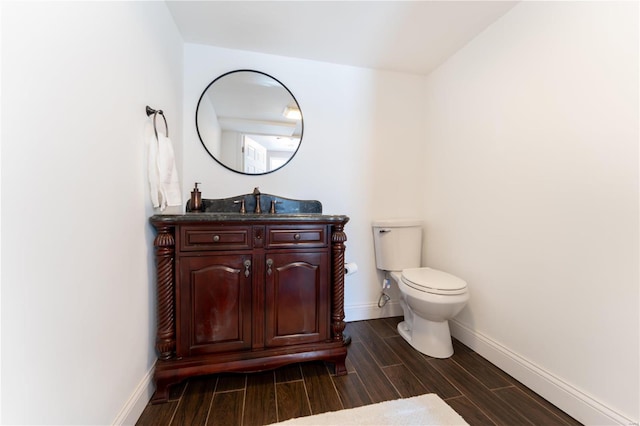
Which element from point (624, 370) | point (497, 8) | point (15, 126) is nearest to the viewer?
point (15, 126)

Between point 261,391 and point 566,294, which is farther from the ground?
point 566,294

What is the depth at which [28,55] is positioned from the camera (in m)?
0.62

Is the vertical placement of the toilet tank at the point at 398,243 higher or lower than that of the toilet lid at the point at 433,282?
higher

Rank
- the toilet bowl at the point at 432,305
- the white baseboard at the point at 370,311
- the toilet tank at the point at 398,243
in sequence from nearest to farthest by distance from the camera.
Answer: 1. the toilet bowl at the point at 432,305
2. the toilet tank at the point at 398,243
3. the white baseboard at the point at 370,311

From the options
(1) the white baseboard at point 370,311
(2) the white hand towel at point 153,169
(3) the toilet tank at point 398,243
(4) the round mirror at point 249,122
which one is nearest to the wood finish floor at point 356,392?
(1) the white baseboard at point 370,311

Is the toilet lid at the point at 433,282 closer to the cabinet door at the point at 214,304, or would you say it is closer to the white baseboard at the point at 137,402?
the cabinet door at the point at 214,304

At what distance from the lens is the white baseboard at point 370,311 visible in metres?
2.10

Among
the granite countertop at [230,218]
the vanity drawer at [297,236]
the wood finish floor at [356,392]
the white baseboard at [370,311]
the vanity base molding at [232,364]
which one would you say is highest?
the granite countertop at [230,218]

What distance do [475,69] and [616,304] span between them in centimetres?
152

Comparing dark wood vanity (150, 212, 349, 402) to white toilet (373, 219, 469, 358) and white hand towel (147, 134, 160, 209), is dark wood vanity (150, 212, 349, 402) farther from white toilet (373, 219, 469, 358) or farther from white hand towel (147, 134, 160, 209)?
white toilet (373, 219, 469, 358)

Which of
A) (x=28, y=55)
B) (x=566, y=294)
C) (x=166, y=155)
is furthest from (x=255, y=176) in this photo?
(x=566, y=294)

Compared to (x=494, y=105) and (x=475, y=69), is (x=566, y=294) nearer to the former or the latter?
(x=494, y=105)

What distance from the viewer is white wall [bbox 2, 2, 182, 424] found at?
1.97ft

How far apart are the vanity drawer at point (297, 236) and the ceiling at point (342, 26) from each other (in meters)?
1.27
